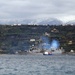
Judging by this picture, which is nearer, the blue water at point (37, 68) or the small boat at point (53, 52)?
the blue water at point (37, 68)

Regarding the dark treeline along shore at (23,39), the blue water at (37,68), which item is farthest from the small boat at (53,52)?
the blue water at (37,68)

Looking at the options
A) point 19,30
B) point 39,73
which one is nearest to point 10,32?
point 19,30

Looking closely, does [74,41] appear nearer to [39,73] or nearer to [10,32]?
[10,32]

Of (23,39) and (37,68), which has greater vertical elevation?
(23,39)

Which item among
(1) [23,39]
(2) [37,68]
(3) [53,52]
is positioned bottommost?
(2) [37,68]

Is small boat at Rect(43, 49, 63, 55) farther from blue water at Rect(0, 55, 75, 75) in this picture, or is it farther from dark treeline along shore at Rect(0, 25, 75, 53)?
blue water at Rect(0, 55, 75, 75)

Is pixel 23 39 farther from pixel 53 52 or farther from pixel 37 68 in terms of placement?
pixel 37 68

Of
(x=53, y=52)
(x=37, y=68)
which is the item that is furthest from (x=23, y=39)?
(x=37, y=68)

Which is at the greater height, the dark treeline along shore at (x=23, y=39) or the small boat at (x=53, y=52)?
the dark treeline along shore at (x=23, y=39)

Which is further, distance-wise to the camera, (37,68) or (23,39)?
(23,39)

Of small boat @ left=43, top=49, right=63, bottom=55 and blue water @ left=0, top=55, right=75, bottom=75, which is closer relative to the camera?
blue water @ left=0, top=55, right=75, bottom=75

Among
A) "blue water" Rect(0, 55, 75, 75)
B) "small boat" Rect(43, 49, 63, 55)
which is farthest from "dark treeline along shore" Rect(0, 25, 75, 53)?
"blue water" Rect(0, 55, 75, 75)

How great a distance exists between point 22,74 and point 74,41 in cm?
13564

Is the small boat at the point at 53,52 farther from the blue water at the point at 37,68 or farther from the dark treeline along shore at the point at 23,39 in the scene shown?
the blue water at the point at 37,68
